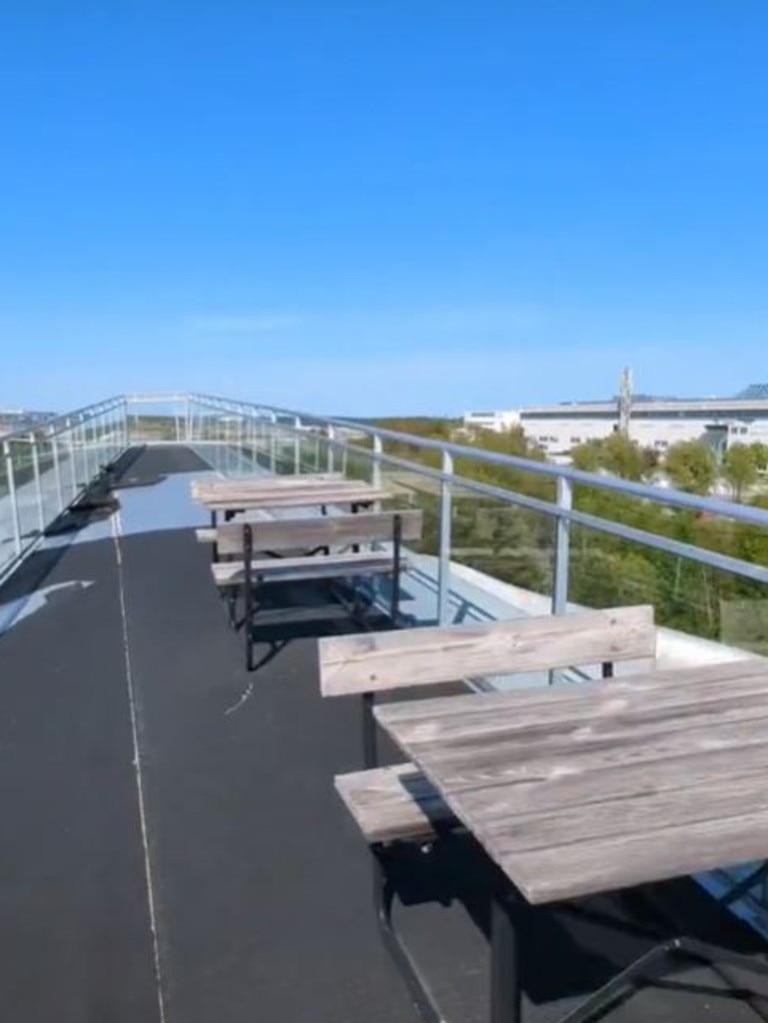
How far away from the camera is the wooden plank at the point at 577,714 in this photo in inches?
57.5

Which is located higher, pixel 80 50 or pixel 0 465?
pixel 80 50

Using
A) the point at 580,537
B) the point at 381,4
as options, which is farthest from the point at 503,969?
the point at 381,4

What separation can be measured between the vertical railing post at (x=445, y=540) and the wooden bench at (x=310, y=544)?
18 centimetres

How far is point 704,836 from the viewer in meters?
1.13

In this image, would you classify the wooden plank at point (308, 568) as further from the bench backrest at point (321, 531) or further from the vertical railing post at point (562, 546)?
the vertical railing post at point (562, 546)

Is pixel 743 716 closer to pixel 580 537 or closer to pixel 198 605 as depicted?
pixel 580 537

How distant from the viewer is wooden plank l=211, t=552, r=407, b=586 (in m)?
4.32

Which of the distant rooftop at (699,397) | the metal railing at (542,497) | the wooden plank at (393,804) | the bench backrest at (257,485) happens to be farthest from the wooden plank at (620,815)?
the distant rooftop at (699,397)

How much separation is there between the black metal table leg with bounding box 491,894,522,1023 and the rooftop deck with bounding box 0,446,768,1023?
0.52 metres

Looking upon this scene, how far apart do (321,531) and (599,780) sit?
9.82 feet

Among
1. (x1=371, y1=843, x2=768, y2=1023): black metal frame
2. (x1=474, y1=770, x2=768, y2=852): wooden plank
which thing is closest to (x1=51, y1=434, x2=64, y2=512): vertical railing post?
(x1=371, y1=843, x2=768, y2=1023): black metal frame

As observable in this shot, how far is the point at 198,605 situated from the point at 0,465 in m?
2.03

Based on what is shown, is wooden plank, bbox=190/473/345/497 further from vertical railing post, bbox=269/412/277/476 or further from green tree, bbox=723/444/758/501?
green tree, bbox=723/444/758/501

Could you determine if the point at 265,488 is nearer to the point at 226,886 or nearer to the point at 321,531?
the point at 321,531
